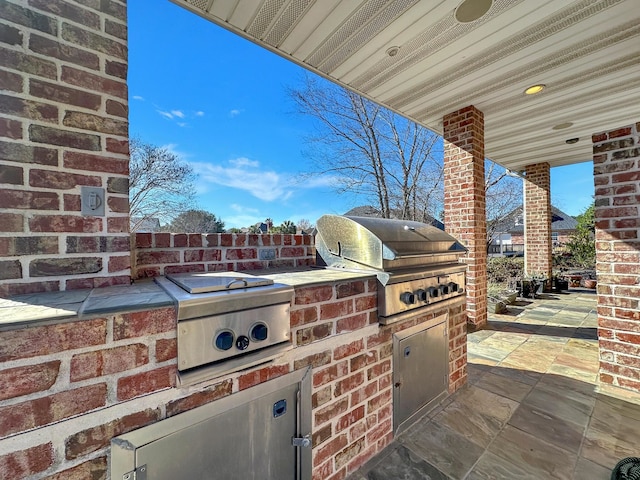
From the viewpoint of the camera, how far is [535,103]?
12.0 feet

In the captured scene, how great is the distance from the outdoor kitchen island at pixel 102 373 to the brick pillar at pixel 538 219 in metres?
7.68

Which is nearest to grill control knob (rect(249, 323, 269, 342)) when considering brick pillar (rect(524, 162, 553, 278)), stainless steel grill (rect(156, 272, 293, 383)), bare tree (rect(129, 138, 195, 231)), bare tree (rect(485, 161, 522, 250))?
stainless steel grill (rect(156, 272, 293, 383))

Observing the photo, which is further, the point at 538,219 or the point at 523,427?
the point at 538,219

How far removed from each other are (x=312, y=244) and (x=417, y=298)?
93 cm

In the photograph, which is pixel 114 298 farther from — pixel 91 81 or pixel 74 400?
pixel 91 81

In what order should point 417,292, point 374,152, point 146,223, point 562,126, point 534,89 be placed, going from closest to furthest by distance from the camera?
point 417,292, point 534,89, point 562,126, point 146,223, point 374,152

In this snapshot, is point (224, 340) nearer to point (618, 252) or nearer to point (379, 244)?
point (379, 244)

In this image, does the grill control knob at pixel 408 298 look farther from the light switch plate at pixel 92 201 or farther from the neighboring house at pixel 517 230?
the neighboring house at pixel 517 230

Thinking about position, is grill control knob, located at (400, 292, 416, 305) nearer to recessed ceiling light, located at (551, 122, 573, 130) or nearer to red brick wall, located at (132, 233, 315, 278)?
red brick wall, located at (132, 233, 315, 278)

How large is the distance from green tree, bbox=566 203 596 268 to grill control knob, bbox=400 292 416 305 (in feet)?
35.0

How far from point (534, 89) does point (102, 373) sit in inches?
187

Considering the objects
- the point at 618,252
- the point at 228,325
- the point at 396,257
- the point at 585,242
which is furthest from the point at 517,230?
the point at 228,325

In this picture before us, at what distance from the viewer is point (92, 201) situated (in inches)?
47.3

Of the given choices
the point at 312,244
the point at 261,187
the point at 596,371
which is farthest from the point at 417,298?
the point at 261,187
